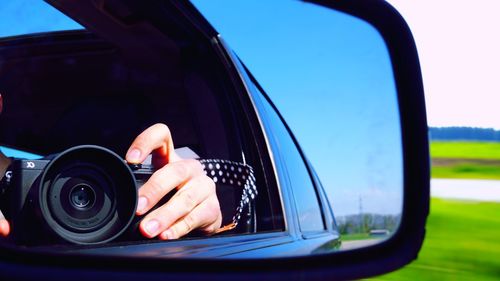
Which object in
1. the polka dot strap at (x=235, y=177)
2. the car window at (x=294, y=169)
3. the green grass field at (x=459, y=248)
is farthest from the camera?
the green grass field at (x=459, y=248)

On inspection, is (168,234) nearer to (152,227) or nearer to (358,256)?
(152,227)

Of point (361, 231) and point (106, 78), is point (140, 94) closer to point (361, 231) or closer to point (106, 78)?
point (106, 78)

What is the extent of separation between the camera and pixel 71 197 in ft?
4.71

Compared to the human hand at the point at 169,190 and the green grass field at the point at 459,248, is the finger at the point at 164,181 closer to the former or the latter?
the human hand at the point at 169,190

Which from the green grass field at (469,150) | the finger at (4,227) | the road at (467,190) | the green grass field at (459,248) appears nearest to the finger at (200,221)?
the finger at (4,227)

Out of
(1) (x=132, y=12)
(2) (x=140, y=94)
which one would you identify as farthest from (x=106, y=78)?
(1) (x=132, y=12)

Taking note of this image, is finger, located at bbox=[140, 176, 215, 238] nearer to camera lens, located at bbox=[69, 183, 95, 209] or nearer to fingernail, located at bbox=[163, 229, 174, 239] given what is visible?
fingernail, located at bbox=[163, 229, 174, 239]

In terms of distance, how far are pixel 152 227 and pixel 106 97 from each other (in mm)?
405

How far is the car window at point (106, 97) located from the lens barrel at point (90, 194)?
0.21 metres

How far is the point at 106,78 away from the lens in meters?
1.79

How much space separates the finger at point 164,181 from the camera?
1547 millimetres

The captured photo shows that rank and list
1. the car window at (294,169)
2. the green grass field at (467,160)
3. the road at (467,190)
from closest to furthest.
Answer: the car window at (294,169) → the road at (467,190) → the green grass field at (467,160)

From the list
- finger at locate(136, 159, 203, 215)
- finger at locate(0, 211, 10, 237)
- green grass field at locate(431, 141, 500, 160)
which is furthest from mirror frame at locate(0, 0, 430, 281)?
green grass field at locate(431, 141, 500, 160)

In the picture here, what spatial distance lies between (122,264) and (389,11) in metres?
1.35
